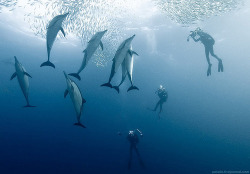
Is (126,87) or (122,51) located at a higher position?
(126,87)

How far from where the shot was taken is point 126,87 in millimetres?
48781

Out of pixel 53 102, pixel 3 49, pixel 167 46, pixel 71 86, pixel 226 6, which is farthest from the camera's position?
pixel 53 102

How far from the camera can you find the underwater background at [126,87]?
17.7 metres

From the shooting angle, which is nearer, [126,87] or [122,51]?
[122,51]

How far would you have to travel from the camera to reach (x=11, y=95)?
6194cm

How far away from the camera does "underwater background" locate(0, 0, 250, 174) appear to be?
1769cm

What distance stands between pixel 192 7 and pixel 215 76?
42081 mm

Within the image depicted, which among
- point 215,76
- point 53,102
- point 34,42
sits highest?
point 215,76

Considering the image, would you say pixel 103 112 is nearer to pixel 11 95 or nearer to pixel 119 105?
pixel 119 105

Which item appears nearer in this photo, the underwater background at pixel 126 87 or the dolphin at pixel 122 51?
the dolphin at pixel 122 51

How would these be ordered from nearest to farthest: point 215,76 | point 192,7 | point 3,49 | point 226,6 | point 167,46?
point 192,7 < point 226,6 < point 167,46 < point 3,49 < point 215,76

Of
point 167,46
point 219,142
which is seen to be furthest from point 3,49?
point 219,142

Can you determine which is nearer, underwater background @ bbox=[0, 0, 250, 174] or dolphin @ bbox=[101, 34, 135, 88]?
dolphin @ bbox=[101, 34, 135, 88]

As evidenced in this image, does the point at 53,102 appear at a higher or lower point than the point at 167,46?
lower
